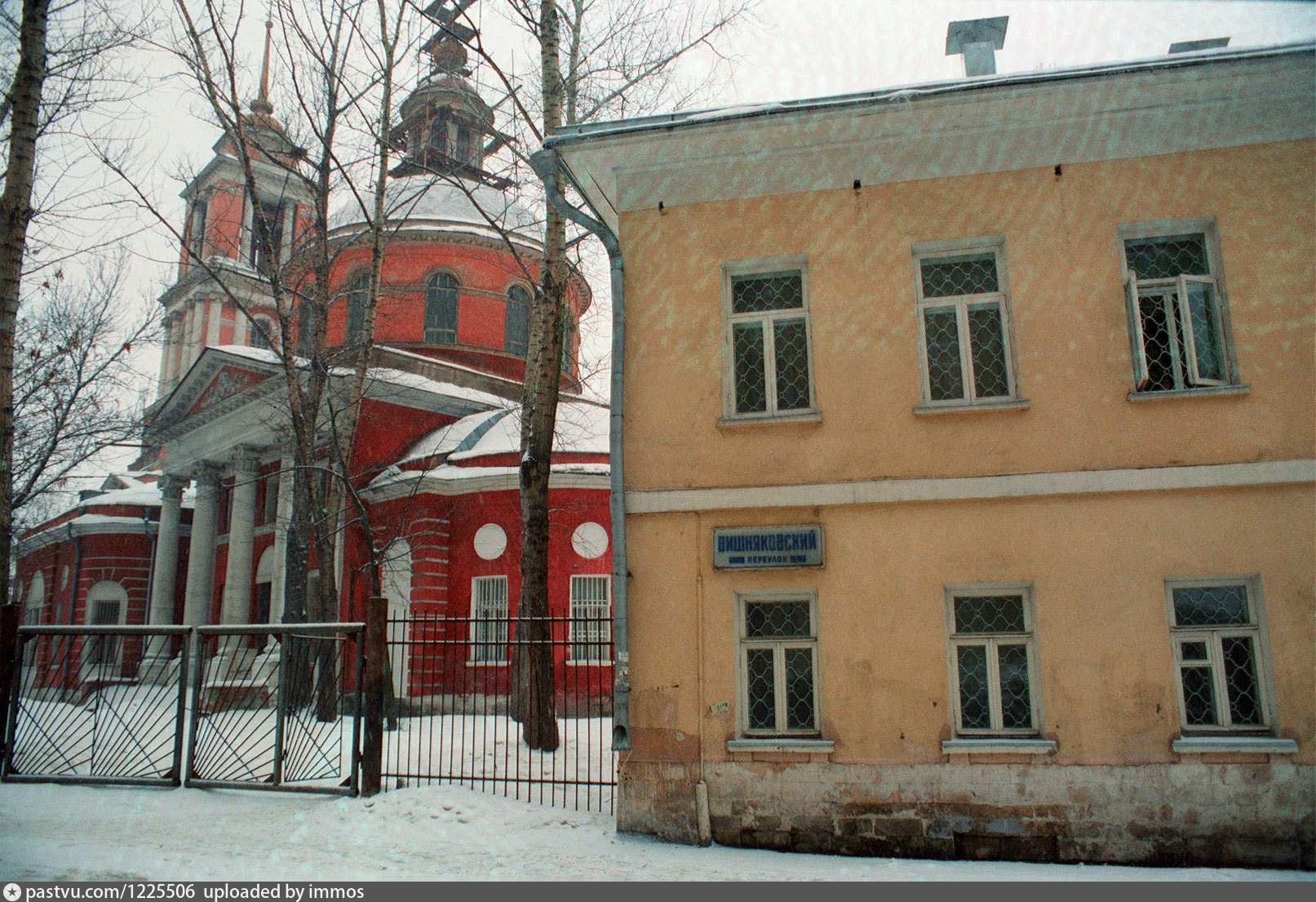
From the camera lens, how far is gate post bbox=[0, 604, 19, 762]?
8.28 m

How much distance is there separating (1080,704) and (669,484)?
338 cm

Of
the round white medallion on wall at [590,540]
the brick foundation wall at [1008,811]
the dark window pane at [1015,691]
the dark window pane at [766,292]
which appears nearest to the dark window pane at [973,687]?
the dark window pane at [1015,691]

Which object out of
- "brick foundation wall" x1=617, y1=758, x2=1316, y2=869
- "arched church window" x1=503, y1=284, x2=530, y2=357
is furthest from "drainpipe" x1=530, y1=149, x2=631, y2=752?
"arched church window" x1=503, y1=284, x2=530, y2=357

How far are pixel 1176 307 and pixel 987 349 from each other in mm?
1430

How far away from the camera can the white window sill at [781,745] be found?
6633mm

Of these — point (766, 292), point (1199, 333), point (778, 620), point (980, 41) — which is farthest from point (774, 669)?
point (980, 41)

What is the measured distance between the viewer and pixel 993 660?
21.8ft

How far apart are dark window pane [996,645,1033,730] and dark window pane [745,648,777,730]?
1.67 m

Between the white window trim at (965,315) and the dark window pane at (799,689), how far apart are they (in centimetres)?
211

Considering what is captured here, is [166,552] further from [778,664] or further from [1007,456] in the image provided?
[1007,456]

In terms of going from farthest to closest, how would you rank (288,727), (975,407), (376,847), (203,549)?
(203,549), (288,727), (975,407), (376,847)

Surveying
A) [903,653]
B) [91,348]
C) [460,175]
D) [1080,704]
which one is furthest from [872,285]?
[91,348]
